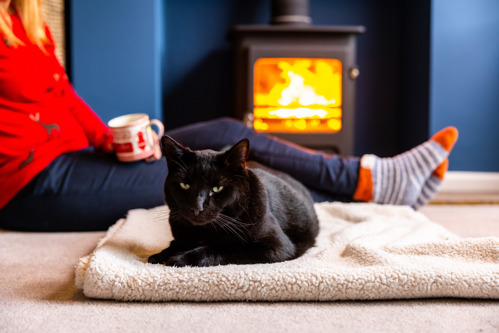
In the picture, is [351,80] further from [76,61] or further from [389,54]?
[76,61]

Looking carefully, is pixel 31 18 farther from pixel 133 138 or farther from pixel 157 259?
pixel 157 259

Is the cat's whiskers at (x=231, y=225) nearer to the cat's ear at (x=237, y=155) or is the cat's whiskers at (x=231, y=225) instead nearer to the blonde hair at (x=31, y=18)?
the cat's ear at (x=237, y=155)

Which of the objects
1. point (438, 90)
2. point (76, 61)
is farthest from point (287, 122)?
point (76, 61)

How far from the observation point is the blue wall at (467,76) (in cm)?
247

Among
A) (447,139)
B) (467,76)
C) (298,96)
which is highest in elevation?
(467,76)

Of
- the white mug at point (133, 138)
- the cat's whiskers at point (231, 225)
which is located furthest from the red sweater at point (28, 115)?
the cat's whiskers at point (231, 225)

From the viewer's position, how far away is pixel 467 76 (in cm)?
250

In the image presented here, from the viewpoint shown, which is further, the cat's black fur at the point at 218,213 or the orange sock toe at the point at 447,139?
the orange sock toe at the point at 447,139

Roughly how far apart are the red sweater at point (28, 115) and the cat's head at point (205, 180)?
0.69m

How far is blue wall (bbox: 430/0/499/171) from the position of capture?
2.47 m

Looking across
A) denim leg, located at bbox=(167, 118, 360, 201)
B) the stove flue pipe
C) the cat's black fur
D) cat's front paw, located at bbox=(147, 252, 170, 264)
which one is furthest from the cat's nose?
the stove flue pipe

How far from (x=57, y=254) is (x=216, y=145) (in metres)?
0.62

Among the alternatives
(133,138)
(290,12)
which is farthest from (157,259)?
(290,12)

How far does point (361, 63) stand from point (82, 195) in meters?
1.87
